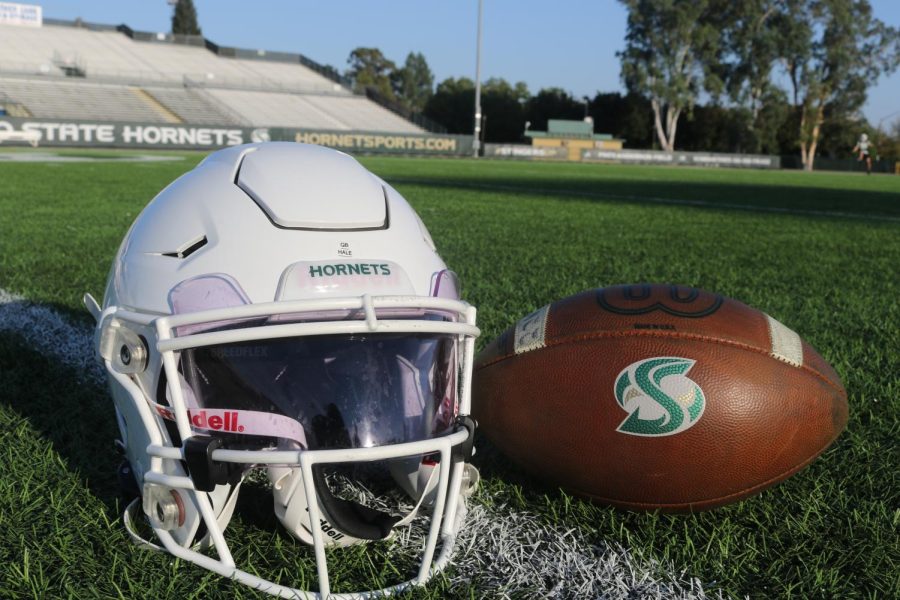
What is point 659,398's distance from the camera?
5.44 ft

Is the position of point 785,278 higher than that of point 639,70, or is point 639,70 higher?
point 639,70

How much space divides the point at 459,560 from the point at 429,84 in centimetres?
8905

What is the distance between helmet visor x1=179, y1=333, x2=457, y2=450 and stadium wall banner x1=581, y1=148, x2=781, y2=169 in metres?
36.8

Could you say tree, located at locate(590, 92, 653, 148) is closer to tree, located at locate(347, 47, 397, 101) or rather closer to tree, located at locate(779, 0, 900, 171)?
tree, located at locate(779, 0, 900, 171)

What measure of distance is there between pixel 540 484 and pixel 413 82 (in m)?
80.7

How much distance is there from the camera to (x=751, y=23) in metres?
44.2

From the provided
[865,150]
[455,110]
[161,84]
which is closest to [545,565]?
[161,84]

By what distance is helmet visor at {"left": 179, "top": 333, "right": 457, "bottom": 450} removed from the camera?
4.57 ft

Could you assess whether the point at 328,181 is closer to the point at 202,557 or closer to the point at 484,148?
the point at 202,557

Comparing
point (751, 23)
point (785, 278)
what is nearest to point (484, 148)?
point (751, 23)

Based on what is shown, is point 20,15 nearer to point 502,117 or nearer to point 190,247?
point 502,117

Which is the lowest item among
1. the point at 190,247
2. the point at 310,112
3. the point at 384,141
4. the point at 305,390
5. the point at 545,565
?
the point at 545,565

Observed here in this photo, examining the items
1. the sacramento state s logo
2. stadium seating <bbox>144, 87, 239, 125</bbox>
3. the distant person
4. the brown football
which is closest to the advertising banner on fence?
stadium seating <bbox>144, 87, 239, 125</bbox>

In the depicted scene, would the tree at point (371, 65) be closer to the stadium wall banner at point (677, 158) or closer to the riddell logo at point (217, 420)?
the stadium wall banner at point (677, 158)
